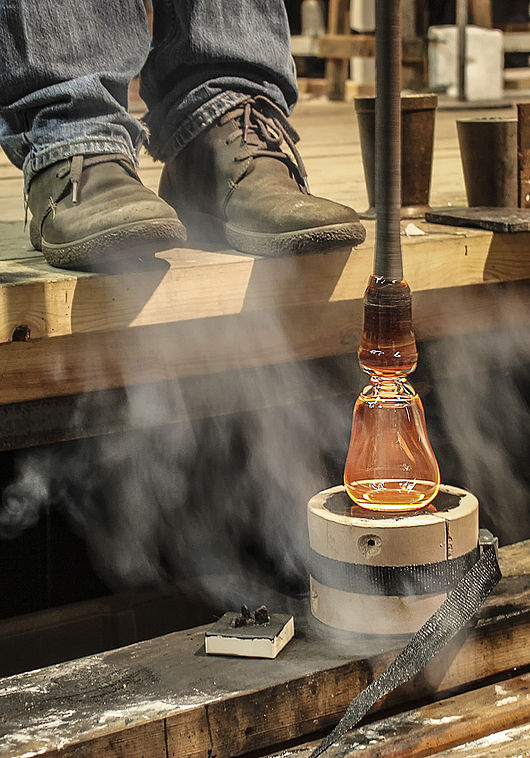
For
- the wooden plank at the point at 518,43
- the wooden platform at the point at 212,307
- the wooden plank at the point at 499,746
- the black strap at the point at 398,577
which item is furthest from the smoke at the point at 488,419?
the wooden plank at the point at 518,43

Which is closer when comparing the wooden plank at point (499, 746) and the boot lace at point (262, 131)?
the wooden plank at point (499, 746)

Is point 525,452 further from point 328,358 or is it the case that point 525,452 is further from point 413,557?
point 413,557

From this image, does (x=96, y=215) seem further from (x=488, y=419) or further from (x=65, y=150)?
(x=488, y=419)

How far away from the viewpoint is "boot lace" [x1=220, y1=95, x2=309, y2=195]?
162 centimetres

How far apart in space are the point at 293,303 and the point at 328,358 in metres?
0.33

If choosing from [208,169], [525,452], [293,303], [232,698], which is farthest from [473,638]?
[525,452]

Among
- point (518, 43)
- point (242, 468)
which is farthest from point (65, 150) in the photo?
point (518, 43)

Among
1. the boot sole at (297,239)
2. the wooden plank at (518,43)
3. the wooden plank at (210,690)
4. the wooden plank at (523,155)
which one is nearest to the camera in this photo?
the wooden plank at (210,690)

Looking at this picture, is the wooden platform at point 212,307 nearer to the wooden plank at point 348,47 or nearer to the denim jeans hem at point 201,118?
the denim jeans hem at point 201,118

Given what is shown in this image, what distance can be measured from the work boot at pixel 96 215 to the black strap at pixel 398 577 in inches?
18.3

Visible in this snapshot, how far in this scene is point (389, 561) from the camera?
1313 mm

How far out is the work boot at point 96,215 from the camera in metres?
1.36

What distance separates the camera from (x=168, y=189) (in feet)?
5.73

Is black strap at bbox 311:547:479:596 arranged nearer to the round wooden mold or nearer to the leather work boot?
the round wooden mold
